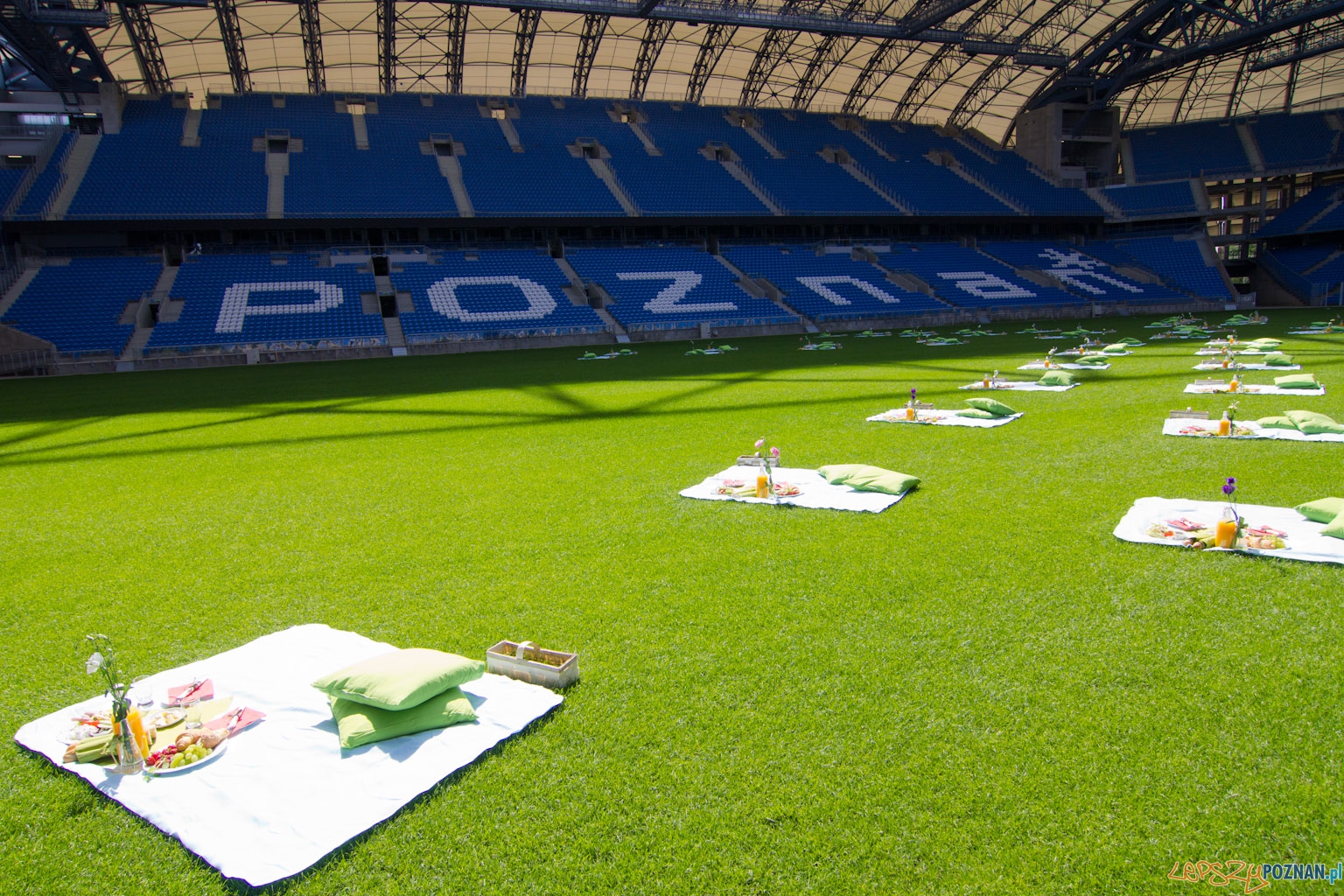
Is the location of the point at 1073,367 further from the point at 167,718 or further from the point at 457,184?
the point at 457,184

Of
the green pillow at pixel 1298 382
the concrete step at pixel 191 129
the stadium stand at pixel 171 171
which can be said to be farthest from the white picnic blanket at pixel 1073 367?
the concrete step at pixel 191 129

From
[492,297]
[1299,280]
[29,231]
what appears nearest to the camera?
[29,231]

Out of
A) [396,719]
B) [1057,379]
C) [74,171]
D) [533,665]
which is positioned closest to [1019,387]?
[1057,379]

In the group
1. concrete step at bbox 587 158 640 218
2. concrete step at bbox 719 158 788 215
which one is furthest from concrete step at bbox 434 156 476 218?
concrete step at bbox 719 158 788 215

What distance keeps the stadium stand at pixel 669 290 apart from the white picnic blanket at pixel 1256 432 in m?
24.6

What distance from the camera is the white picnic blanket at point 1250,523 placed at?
5879 millimetres

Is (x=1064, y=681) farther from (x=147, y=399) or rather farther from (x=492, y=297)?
(x=492, y=297)

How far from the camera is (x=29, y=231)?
32312 millimetres

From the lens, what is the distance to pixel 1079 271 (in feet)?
143

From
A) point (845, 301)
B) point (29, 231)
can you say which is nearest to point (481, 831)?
point (845, 301)

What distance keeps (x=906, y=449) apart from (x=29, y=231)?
126 feet

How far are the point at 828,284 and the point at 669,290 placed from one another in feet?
27.7

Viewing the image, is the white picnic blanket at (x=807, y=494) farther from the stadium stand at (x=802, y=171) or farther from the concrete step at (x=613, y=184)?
the stadium stand at (x=802, y=171)

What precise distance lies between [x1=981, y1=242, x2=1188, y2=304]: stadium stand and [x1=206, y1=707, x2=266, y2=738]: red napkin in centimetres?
4404
